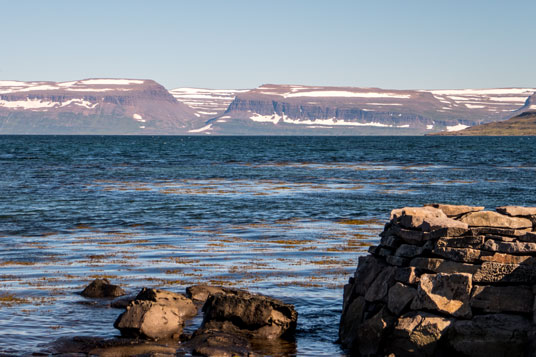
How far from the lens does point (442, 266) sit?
15.1 meters

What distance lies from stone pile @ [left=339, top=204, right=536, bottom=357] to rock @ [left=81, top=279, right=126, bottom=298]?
7039 millimetres

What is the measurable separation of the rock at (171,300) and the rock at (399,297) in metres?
5.51

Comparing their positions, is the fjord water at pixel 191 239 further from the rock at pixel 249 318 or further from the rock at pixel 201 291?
the rock at pixel 201 291

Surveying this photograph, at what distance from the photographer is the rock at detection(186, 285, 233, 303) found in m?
20.1

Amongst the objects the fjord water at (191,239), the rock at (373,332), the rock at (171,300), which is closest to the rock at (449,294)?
the rock at (373,332)

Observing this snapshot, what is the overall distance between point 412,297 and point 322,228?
2123cm

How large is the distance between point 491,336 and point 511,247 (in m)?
1.90

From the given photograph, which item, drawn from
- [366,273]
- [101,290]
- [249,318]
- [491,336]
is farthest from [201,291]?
[491,336]

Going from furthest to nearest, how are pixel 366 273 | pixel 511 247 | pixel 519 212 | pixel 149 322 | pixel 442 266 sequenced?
pixel 366 273 → pixel 519 212 → pixel 149 322 → pixel 442 266 → pixel 511 247

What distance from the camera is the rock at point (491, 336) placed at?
1377 centimetres

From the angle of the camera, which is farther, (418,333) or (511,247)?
(511,247)

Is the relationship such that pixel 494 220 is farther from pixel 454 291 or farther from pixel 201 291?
pixel 201 291

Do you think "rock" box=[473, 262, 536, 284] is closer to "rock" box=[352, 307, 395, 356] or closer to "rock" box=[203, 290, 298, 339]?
"rock" box=[352, 307, 395, 356]

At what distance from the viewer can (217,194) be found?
56.0 meters
